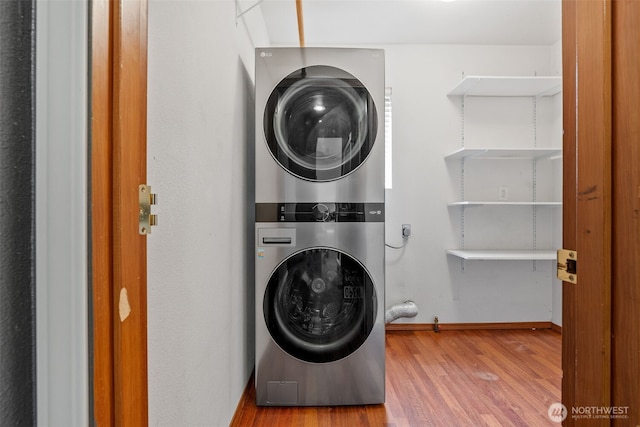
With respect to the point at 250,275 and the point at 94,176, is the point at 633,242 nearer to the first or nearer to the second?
the point at 94,176

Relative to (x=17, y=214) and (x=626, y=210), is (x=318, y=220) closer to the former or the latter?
(x=626, y=210)

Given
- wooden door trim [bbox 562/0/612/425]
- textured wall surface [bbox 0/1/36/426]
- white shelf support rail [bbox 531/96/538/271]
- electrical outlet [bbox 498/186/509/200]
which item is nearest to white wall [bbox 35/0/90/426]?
textured wall surface [bbox 0/1/36/426]

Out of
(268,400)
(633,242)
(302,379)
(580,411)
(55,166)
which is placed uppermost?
(55,166)

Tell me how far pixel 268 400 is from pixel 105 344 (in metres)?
1.54

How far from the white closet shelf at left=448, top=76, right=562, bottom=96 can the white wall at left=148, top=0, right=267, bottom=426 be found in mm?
1831

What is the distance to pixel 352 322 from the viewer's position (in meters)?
1.76

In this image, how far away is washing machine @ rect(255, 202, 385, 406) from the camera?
174cm

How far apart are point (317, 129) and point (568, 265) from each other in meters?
1.31

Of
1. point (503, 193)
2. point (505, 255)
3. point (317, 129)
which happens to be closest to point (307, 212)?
point (317, 129)

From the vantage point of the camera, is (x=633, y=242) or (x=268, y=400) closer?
(x=633, y=242)

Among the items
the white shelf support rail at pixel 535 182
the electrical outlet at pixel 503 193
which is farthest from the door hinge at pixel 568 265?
the white shelf support rail at pixel 535 182

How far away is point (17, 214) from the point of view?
1.27 ft

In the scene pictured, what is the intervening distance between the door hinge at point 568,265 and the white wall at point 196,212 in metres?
0.89

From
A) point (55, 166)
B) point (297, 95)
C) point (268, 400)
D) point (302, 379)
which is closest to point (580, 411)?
point (55, 166)
